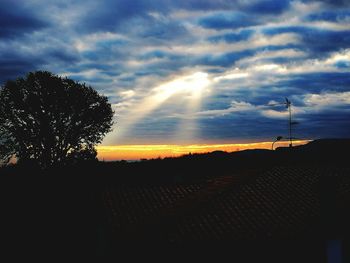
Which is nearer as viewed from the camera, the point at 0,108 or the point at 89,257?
the point at 89,257

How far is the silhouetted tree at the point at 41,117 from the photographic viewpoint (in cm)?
4441

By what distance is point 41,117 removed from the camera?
44281 mm

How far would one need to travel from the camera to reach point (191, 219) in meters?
21.8

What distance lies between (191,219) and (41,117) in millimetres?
28483

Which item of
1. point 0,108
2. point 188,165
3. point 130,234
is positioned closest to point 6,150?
point 0,108

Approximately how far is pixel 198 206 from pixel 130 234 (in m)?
4.57

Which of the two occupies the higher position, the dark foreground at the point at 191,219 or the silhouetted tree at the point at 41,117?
the silhouetted tree at the point at 41,117

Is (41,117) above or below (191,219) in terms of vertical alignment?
above

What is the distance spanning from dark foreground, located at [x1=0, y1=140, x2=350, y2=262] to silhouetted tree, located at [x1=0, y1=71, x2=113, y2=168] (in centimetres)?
813

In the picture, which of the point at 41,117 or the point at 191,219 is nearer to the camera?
the point at 191,219

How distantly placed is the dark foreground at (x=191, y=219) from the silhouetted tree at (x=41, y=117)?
813cm

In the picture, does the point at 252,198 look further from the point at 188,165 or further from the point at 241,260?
the point at 188,165

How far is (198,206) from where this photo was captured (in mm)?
23734

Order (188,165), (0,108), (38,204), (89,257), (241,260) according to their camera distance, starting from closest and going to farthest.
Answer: (241,260) → (89,257) → (38,204) → (0,108) → (188,165)
